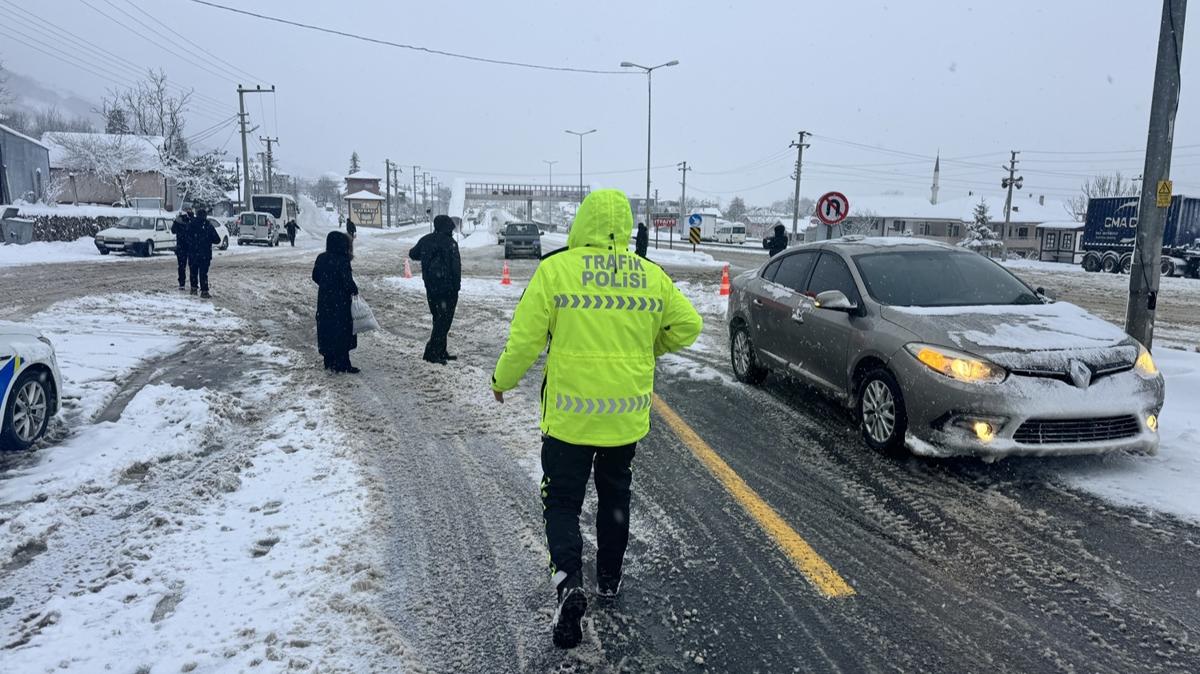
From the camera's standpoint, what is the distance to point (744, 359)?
7.67 m

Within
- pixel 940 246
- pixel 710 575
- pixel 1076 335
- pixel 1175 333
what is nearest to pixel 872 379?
pixel 1076 335

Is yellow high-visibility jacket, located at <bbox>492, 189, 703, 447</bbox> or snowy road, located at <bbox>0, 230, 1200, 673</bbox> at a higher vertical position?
yellow high-visibility jacket, located at <bbox>492, 189, 703, 447</bbox>

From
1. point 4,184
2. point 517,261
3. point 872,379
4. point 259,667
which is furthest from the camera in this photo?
point 4,184

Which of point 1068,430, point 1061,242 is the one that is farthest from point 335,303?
point 1061,242

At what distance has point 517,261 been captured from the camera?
103 feet

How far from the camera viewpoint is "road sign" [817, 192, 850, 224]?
14.1m

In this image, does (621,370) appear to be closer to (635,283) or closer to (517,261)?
(635,283)

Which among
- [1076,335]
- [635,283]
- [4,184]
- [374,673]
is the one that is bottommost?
[374,673]

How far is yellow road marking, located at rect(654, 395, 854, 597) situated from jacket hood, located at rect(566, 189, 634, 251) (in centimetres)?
191

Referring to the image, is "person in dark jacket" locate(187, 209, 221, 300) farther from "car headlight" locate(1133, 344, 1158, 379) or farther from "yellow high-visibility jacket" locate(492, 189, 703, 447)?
"car headlight" locate(1133, 344, 1158, 379)

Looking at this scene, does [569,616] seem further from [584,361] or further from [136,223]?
[136,223]

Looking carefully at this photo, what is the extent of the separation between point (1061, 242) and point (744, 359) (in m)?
53.0

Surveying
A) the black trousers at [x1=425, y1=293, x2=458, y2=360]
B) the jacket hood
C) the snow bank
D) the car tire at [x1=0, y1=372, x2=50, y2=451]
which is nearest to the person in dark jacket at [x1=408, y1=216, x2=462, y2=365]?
the black trousers at [x1=425, y1=293, x2=458, y2=360]

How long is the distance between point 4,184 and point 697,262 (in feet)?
146
